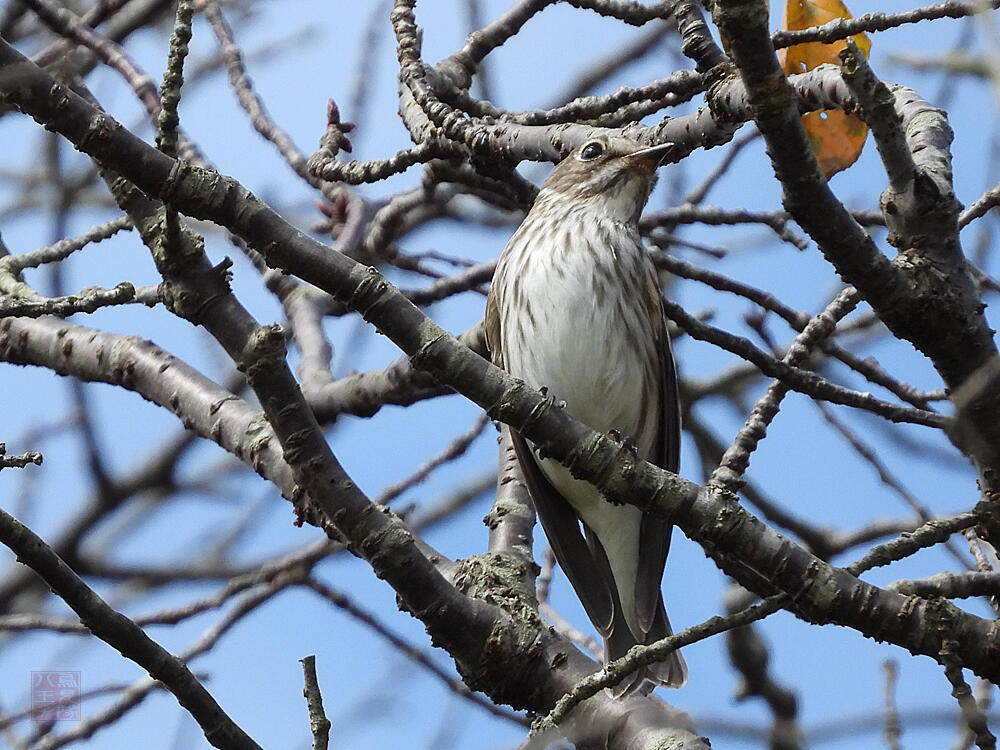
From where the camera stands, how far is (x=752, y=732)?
7.13 ft

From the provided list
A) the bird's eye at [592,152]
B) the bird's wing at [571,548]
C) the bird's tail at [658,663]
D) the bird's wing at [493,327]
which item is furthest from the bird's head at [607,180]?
the bird's tail at [658,663]

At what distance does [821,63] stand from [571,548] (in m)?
2.48

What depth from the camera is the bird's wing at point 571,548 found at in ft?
17.1

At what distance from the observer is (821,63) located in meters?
3.84

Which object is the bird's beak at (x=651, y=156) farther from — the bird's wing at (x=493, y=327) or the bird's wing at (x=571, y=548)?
the bird's wing at (x=571, y=548)

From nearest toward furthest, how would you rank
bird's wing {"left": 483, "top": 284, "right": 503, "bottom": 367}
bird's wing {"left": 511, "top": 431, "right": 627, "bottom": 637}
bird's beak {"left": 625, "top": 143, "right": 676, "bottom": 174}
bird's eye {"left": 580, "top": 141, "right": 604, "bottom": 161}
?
bird's beak {"left": 625, "top": 143, "right": 676, "bottom": 174}, bird's wing {"left": 511, "top": 431, "right": 627, "bottom": 637}, bird's wing {"left": 483, "top": 284, "right": 503, "bottom": 367}, bird's eye {"left": 580, "top": 141, "right": 604, "bottom": 161}

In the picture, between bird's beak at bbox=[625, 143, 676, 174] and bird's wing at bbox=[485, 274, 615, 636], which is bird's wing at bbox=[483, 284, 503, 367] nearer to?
bird's wing at bbox=[485, 274, 615, 636]

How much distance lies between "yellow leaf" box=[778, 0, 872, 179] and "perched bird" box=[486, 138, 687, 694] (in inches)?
52.8

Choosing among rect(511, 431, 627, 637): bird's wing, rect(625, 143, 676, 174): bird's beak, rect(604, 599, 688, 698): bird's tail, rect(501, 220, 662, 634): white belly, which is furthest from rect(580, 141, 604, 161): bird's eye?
rect(604, 599, 688, 698): bird's tail

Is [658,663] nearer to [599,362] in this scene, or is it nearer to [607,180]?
[599,362]

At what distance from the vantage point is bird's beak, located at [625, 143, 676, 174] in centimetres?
470

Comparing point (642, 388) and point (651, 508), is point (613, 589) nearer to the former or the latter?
point (642, 388)

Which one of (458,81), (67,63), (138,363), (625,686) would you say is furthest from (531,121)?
(67,63)

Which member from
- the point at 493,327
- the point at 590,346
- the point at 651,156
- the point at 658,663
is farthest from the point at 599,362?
the point at 658,663
